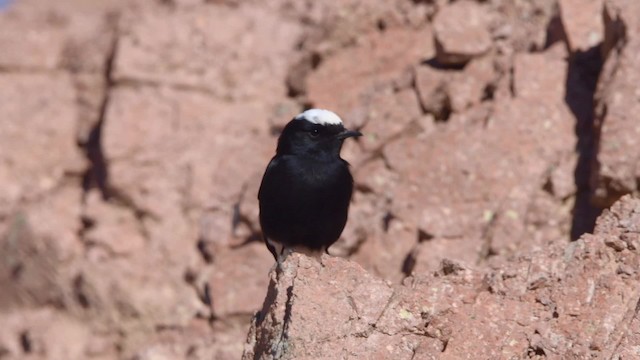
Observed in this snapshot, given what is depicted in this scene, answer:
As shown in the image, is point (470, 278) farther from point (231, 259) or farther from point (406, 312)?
point (231, 259)

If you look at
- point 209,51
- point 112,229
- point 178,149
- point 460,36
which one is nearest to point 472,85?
point 460,36

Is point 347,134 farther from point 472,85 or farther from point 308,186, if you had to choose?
point 472,85

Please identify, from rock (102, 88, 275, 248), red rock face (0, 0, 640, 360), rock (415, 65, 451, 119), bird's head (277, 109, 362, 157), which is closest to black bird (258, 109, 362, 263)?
bird's head (277, 109, 362, 157)

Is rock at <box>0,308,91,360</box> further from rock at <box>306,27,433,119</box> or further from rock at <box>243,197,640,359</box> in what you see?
rock at <box>243,197,640,359</box>

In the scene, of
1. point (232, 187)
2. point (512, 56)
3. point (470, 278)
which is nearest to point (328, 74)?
point (232, 187)

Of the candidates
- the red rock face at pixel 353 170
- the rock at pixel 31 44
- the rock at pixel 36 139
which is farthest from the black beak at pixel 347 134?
the rock at pixel 31 44

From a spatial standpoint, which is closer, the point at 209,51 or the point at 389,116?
the point at 389,116
